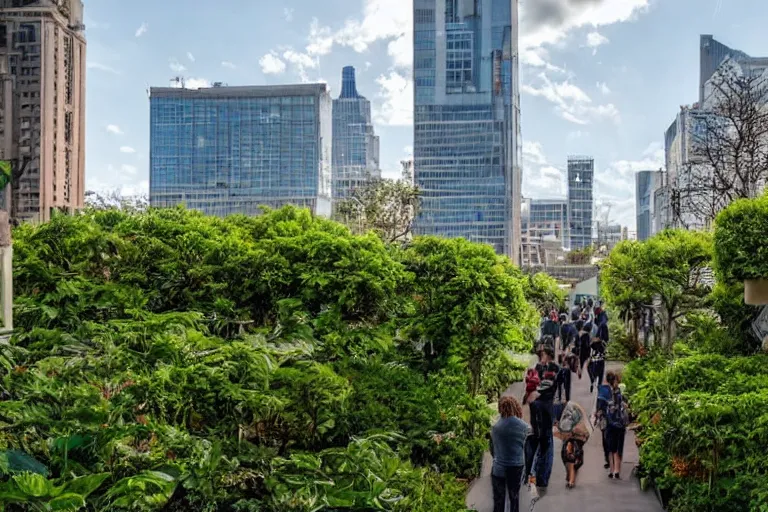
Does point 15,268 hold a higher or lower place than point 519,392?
higher

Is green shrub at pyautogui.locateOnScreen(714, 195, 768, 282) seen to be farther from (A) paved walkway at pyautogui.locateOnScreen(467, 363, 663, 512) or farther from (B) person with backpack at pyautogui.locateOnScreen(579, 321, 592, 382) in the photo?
(B) person with backpack at pyautogui.locateOnScreen(579, 321, 592, 382)

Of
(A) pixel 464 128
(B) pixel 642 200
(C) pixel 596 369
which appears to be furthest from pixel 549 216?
(C) pixel 596 369

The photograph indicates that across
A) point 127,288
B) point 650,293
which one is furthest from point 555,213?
point 127,288

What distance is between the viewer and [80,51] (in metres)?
14.5

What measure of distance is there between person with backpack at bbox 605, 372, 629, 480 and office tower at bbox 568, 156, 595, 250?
11572cm

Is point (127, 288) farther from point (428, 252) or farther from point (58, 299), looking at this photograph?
point (428, 252)

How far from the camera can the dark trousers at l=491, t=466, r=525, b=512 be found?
628 centimetres

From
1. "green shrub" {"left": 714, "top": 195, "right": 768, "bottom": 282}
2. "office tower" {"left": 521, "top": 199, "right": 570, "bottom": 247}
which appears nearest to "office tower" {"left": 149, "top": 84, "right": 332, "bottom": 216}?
"office tower" {"left": 521, "top": 199, "right": 570, "bottom": 247}

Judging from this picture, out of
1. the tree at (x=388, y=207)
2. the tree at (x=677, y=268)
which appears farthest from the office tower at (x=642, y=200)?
the tree at (x=677, y=268)

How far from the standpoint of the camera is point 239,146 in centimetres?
7438

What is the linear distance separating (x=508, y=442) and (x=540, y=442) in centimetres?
152

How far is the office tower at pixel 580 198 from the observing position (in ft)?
396

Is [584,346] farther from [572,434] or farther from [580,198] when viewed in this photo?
[580,198]

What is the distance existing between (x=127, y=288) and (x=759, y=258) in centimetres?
641
